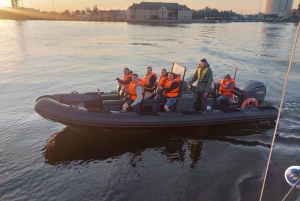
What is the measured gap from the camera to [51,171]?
20.1 ft

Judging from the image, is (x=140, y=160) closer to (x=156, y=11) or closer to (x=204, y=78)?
(x=204, y=78)

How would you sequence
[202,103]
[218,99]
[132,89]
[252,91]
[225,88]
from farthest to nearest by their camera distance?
[252,91] < [218,99] < [225,88] < [202,103] < [132,89]

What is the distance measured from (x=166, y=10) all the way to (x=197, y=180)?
373 ft

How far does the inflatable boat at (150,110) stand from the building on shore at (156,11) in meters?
107

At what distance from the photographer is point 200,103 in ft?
26.7

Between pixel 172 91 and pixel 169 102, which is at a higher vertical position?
pixel 172 91

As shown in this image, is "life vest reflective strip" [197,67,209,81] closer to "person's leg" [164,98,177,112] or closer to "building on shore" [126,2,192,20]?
"person's leg" [164,98,177,112]

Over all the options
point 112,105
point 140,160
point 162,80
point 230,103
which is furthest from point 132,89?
point 230,103

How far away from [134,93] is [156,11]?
110m

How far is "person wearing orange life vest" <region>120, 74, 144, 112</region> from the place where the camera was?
7.23 metres

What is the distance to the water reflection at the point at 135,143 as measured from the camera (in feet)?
22.2

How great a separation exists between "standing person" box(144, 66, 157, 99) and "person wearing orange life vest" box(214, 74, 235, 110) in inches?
94.5

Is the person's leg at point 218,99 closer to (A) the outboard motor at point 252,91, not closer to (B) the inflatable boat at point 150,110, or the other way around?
(B) the inflatable boat at point 150,110

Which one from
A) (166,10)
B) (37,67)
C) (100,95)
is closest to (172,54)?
(37,67)
